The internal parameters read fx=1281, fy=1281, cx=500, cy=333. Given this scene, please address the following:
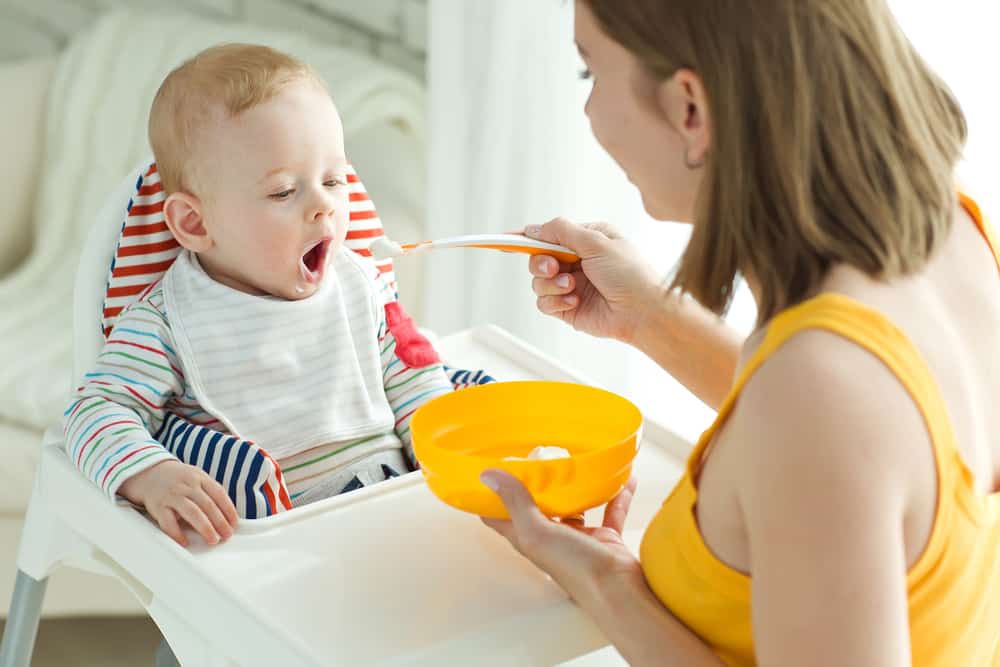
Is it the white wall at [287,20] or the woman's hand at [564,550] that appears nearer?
the woman's hand at [564,550]

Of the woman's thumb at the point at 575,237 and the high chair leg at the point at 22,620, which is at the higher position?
the woman's thumb at the point at 575,237

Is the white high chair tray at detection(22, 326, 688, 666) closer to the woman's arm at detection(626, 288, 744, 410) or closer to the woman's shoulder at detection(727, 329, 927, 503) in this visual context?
the woman's arm at detection(626, 288, 744, 410)

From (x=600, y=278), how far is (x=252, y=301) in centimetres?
34

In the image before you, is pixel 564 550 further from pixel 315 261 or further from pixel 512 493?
pixel 315 261

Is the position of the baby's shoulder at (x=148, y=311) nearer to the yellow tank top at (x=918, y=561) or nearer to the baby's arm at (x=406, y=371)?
the baby's arm at (x=406, y=371)

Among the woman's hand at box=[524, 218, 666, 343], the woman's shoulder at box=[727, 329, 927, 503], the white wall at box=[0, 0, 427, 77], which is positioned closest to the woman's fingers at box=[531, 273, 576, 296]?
the woman's hand at box=[524, 218, 666, 343]

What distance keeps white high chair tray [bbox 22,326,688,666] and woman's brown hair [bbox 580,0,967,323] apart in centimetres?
31

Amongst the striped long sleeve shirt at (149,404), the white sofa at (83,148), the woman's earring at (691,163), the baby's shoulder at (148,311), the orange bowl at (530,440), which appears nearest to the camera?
the woman's earring at (691,163)

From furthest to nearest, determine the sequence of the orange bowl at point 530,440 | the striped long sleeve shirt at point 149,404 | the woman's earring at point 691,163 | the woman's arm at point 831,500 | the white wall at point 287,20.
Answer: the white wall at point 287,20 < the striped long sleeve shirt at point 149,404 < the orange bowl at point 530,440 < the woman's earring at point 691,163 < the woman's arm at point 831,500

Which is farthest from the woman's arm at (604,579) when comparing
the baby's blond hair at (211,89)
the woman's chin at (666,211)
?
the baby's blond hair at (211,89)

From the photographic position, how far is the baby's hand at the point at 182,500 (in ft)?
3.37

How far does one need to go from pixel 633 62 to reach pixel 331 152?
42 centimetres

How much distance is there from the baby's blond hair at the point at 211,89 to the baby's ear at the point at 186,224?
2 cm

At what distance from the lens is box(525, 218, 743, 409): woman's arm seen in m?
1.21
